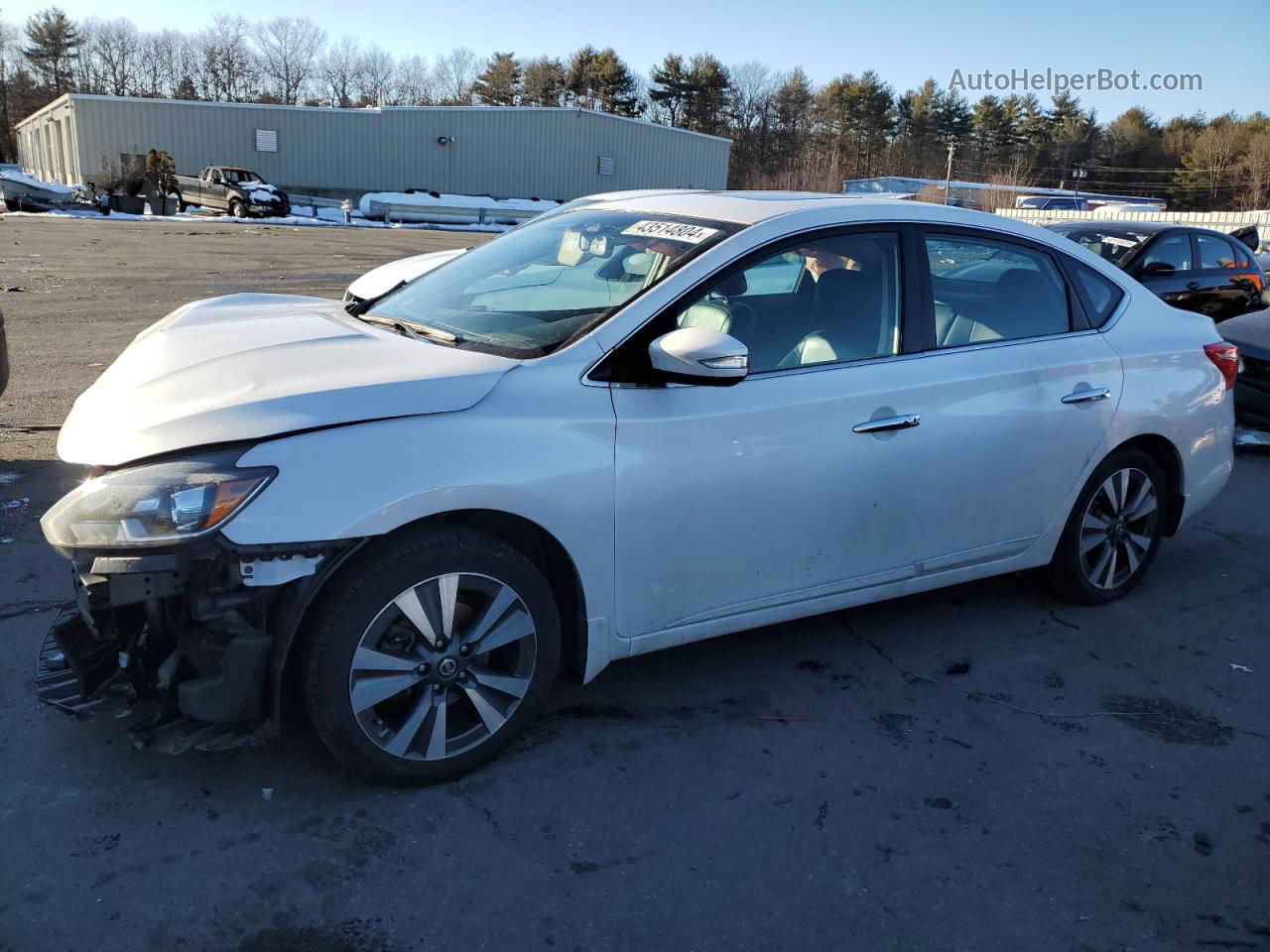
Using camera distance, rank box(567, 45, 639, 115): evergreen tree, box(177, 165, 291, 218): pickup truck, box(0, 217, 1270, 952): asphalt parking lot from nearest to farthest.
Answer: box(0, 217, 1270, 952): asphalt parking lot < box(177, 165, 291, 218): pickup truck < box(567, 45, 639, 115): evergreen tree

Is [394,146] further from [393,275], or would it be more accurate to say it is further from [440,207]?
[393,275]

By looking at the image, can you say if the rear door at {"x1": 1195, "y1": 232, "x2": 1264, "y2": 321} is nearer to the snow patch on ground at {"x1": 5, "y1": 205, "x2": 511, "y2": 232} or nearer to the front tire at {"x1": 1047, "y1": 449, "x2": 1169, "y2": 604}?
the front tire at {"x1": 1047, "y1": 449, "x2": 1169, "y2": 604}

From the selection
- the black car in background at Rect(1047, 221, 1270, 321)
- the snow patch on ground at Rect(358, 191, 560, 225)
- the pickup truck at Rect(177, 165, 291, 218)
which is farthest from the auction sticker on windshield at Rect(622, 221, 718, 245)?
the pickup truck at Rect(177, 165, 291, 218)

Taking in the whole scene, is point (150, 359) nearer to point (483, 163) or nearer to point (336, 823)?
point (336, 823)

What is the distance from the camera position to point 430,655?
9.27 ft

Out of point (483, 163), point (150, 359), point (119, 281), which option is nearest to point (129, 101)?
point (483, 163)

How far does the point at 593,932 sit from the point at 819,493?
5.20 ft

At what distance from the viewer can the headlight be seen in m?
2.50

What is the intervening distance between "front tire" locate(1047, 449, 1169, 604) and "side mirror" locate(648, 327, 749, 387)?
209cm

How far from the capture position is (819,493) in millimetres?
3365

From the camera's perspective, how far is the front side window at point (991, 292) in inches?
150

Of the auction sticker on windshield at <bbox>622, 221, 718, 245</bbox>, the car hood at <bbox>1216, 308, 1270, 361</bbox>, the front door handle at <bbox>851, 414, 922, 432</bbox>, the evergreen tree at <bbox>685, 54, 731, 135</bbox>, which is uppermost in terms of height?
the evergreen tree at <bbox>685, 54, 731, 135</bbox>

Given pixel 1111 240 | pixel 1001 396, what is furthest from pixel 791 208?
pixel 1111 240

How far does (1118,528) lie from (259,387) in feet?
11.9
